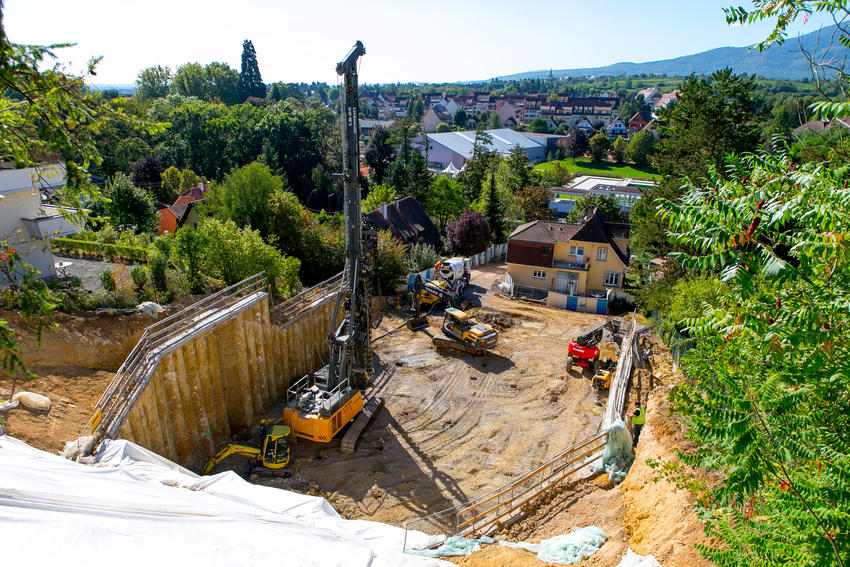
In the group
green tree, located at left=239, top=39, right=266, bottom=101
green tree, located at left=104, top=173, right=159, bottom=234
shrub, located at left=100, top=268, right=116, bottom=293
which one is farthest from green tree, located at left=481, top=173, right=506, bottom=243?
green tree, located at left=239, top=39, right=266, bottom=101

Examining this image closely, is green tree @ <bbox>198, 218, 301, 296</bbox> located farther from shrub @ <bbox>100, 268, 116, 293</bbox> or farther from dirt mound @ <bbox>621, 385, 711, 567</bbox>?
dirt mound @ <bbox>621, 385, 711, 567</bbox>

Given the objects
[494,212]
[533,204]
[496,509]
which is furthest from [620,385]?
[533,204]

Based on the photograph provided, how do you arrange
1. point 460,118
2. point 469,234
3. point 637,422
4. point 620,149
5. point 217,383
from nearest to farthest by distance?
1. point 637,422
2. point 217,383
3. point 469,234
4. point 620,149
5. point 460,118

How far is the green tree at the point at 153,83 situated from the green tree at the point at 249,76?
1506cm

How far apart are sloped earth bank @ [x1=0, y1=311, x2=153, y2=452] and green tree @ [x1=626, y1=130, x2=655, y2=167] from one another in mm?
103571

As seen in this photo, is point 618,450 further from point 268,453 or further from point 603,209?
point 603,209

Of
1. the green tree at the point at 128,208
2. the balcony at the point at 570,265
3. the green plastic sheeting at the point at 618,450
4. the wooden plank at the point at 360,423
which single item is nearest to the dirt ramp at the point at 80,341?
the wooden plank at the point at 360,423

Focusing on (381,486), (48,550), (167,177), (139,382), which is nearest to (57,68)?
(48,550)

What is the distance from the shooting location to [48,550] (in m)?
5.84

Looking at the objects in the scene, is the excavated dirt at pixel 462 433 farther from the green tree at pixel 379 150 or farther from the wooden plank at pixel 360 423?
the green tree at pixel 379 150

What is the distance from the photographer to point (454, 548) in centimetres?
1249

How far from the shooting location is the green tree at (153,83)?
110 metres

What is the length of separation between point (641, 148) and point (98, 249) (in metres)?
101

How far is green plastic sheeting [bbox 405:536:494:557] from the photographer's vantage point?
39.7 feet
